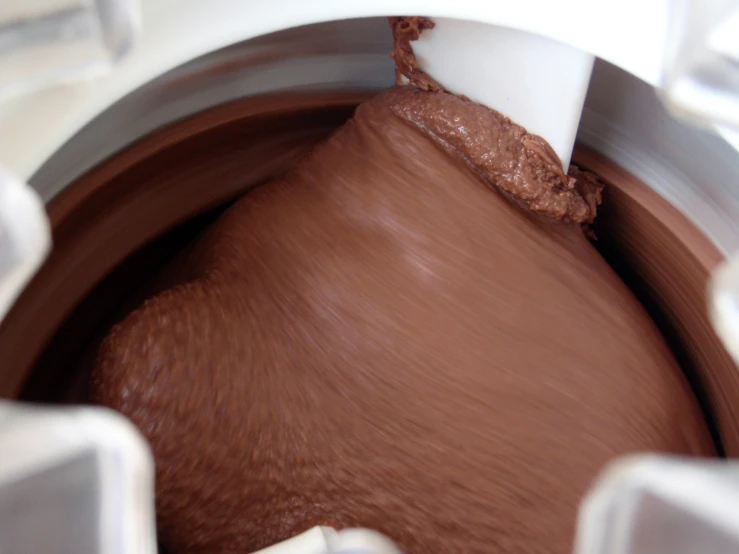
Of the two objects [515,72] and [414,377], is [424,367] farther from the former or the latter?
[515,72]

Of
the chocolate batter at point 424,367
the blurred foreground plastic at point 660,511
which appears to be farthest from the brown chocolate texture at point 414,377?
the blurred foreground plastic at point 660,511

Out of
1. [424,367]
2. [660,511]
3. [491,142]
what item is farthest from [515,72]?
[660,511]

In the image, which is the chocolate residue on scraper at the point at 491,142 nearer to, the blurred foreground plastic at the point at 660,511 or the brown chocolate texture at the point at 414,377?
the brown chocolate texture at the point at 414,377

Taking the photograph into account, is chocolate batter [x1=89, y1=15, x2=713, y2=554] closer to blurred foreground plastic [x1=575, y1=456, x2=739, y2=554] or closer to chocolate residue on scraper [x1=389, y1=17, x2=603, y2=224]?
chocolate residue on scraper [x1=389, y1=17, x2=603, y2=224]

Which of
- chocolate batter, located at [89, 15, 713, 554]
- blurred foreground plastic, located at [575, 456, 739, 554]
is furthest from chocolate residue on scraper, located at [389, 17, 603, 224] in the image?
blurred foreground plastic, located at [575, 456, 739, 554]

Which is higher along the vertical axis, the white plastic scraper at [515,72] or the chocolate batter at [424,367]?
the white plastic scraper at [515,72]

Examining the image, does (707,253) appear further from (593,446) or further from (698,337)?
(593,446)

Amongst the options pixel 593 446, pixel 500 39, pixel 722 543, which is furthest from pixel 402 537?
pixel 500 39
